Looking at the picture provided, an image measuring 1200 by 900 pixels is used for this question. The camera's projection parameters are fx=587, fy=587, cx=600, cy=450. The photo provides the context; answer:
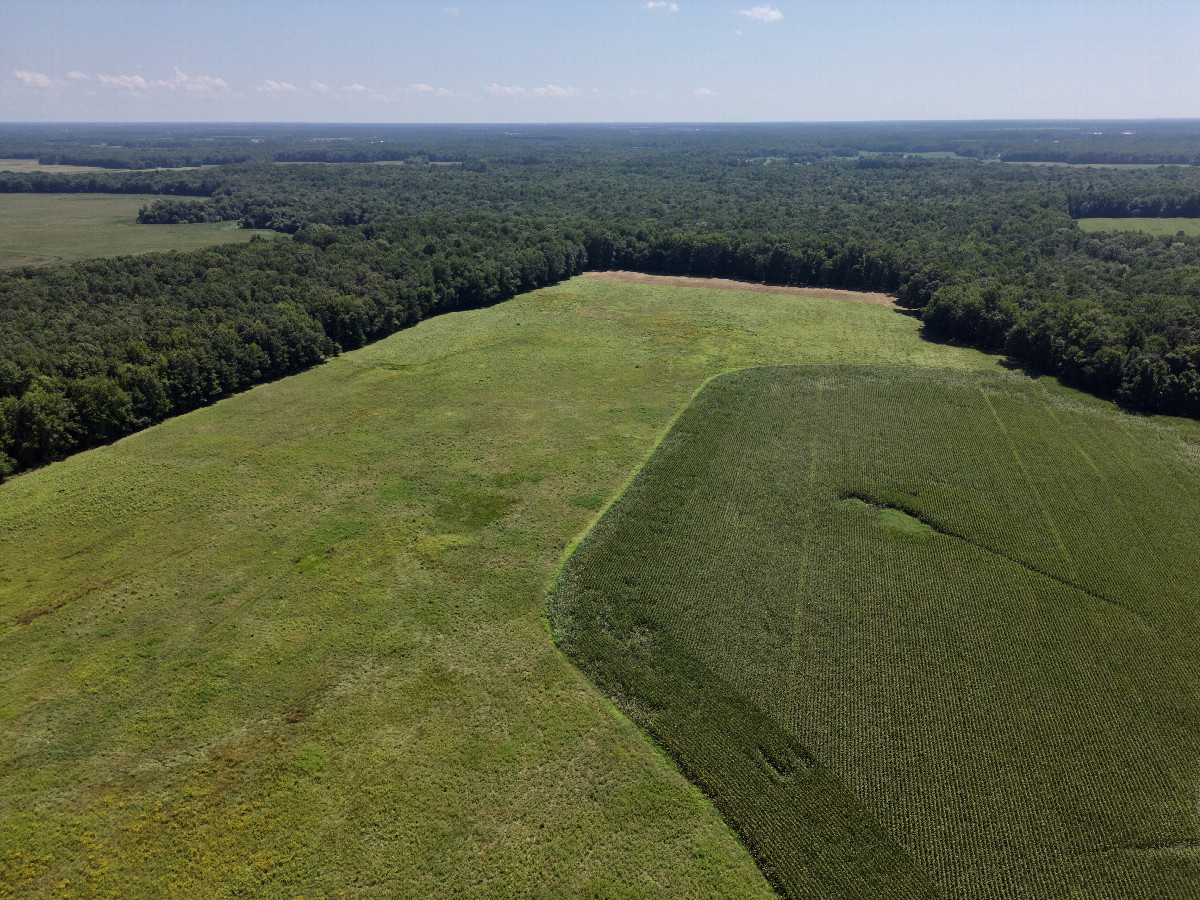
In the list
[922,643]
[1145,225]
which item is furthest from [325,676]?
[1145,225]

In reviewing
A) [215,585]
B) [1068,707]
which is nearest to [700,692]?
[1068,707]

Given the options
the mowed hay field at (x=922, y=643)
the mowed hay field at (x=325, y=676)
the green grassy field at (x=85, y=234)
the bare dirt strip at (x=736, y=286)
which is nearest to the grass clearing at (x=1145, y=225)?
the bare dirt strip at (x=736, y=286)

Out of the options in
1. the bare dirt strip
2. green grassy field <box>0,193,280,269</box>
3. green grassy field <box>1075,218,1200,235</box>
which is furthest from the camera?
green grassy field <box>1075,218,1200,235</box>

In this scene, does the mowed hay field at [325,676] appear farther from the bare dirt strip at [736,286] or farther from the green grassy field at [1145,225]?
the green grassy field at [1145,225]

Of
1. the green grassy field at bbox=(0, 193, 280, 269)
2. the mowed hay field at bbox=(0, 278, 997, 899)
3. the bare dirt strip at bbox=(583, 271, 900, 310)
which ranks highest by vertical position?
the green grassy field at bbox=(0, 193, 280, 269)

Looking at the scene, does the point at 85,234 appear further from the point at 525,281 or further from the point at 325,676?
the point at 325,676

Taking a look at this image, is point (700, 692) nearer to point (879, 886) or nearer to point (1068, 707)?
point (879, 886)

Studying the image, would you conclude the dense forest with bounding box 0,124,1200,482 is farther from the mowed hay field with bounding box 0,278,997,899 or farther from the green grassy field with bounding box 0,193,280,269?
the green grassy field with bounding box 0,193,280,269

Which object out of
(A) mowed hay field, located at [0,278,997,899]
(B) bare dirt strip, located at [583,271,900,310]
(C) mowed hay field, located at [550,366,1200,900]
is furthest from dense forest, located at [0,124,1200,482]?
(C) mowed hay field, located at [550,366,1200,900]
